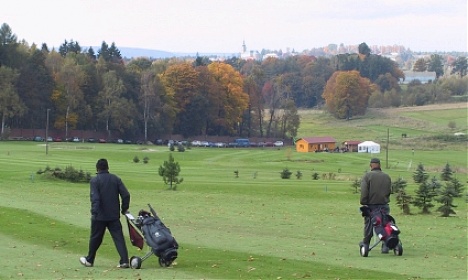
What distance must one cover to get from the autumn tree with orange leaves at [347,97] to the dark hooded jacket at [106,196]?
503 ft

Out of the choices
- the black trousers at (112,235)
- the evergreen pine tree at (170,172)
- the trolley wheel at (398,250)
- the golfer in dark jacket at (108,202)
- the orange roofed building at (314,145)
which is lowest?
the orange roofed building at (314,145)

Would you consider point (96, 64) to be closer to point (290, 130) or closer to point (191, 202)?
point (290, 130)

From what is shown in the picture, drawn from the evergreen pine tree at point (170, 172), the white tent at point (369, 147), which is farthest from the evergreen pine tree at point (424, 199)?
the white tent at point (369, 147)

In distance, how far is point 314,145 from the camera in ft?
413

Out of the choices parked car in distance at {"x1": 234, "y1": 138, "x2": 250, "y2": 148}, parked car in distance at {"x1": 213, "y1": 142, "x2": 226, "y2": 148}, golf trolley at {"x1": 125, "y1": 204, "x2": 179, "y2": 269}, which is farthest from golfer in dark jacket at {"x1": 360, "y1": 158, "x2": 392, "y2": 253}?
parked car in distance at {"x1": 234, "y1": 138, "x2": 250, "y2": 148}

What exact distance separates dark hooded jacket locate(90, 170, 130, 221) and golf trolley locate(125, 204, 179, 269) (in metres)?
0.38

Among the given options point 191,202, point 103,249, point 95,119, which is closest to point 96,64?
point 95,119

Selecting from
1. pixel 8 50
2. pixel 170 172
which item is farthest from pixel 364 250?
pixel 8 50

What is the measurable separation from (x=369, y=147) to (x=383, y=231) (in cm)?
10342

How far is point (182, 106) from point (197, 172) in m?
67.9

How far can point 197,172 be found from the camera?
7238cm

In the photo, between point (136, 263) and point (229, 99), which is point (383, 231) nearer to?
point (136, 263)

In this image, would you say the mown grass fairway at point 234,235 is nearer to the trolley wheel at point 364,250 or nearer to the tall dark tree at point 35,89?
the trolley wheel at point 364,250

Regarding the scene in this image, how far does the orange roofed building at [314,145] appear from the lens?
125 meters
